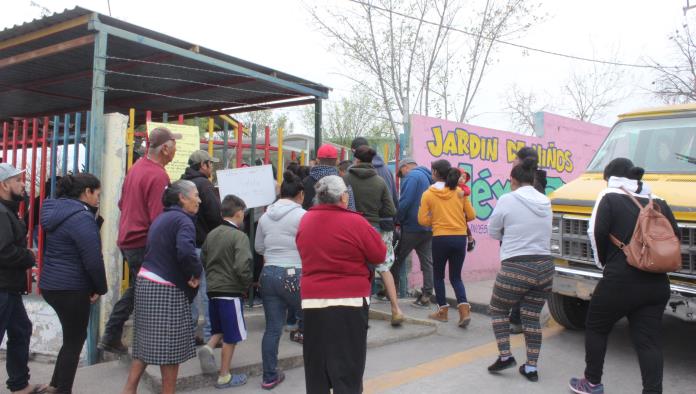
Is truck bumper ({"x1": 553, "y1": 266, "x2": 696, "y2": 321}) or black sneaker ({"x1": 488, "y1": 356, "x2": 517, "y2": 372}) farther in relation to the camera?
black sneaker ({"x1": 488, "y1": 356, "x2": 517, "y2": 372})

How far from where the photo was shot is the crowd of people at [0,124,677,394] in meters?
3.38

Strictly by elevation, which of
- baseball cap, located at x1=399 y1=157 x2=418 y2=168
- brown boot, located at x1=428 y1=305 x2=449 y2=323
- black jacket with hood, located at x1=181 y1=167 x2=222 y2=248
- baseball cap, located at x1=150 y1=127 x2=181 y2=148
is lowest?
brown boot, located at x1=428 y1=305 x2=449 y2=323

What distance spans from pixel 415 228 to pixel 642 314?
3099mm

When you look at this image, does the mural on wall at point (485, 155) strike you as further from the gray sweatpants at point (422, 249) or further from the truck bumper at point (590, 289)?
the truck bumper at point (590, 289)

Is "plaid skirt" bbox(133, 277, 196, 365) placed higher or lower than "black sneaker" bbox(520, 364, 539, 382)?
higher

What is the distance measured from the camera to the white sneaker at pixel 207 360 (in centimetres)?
446

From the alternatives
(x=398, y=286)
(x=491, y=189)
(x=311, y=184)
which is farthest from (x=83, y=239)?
(x=491, y=189)

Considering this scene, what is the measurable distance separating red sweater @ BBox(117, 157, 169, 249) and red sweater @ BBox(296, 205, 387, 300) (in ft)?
5.46

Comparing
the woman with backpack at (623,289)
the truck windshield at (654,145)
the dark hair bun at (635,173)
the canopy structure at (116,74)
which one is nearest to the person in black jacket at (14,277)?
the canopy structure at (116,74)

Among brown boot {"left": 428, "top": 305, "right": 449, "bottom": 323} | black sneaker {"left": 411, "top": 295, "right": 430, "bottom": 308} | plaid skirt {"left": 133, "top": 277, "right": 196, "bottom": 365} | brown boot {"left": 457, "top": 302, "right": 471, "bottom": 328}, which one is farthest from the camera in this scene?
black sneaker {"left": 411, "top": 295, "right": 430, "bottom": 308}

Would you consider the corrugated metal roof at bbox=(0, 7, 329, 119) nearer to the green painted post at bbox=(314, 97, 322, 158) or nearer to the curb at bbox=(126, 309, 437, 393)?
the green painted post at bbox=(314, 97, 322, 158)

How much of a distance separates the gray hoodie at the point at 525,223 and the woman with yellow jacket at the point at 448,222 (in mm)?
1263

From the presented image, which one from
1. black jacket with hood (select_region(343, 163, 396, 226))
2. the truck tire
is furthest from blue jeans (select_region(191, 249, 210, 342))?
the truck tire

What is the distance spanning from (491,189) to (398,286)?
108 inches
